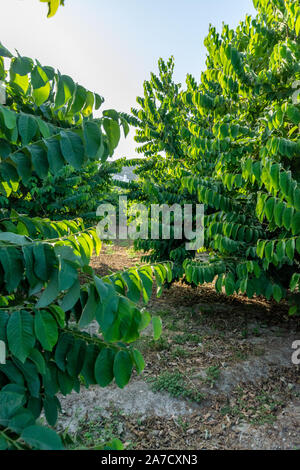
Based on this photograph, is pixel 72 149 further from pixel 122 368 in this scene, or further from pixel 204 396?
pixel 204 396

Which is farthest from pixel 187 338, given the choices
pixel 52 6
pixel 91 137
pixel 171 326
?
pixel 52 6

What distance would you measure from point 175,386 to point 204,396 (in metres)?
0.34

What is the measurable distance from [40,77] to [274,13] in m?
4.15

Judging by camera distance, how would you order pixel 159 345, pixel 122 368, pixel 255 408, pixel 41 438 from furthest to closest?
pixel 159 345 → pixel 255 408 → pixel 122 368 → pixel 41 438

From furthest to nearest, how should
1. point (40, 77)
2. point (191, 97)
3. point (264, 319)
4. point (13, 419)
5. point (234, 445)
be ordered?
point (264, 319) → point (191, 97) → point (234, 445) → point (40, 77) → point (13, 419)

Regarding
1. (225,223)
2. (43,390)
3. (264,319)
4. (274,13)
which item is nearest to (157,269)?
(43,390)

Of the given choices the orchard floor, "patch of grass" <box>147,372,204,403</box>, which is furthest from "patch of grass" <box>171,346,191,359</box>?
"patch of grass" <box>147,372,204,403</box>

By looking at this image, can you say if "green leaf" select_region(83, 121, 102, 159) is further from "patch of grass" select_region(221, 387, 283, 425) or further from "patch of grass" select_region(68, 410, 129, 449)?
"patch of grass" select_region(221, 387, 283, 425)

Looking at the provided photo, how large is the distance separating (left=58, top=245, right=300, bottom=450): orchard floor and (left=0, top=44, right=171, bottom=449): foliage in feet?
5.78

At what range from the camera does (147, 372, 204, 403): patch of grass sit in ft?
11.0

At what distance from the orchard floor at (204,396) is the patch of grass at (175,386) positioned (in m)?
0.01

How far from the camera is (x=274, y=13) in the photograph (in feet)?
12.6

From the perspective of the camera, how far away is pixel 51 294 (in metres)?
0.85
